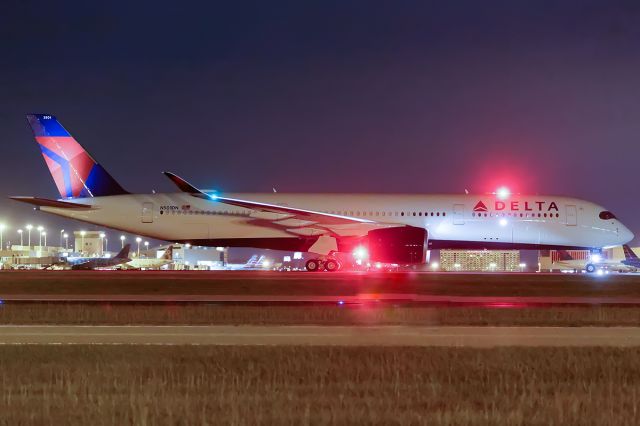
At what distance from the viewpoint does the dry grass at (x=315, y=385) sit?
8.87 meters

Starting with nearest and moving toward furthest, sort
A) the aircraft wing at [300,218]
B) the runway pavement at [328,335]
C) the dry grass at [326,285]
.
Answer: the runway pavement at [328,335] → the dry grass at [326,285] → the aircraft wing at [300,218]

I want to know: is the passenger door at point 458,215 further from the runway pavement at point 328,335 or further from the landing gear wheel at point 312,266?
the runway pavement at point 328,335

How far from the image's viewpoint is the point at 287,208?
40.4 metres

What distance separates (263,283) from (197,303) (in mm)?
8629

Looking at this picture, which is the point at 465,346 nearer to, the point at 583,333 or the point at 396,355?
the point at 396,355

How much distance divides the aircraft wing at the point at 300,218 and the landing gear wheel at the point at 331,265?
5.16 ft

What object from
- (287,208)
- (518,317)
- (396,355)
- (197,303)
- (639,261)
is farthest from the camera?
(639,261)

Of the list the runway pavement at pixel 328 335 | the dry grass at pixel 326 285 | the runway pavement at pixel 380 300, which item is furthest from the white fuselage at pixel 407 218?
the runway pavement at pixel 328 335

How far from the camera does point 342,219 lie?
1607 inches

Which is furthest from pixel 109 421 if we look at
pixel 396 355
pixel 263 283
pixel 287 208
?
pixel 287 208

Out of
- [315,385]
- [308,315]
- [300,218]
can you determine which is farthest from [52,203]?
[315,385]

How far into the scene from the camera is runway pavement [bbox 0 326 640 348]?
14.4 metres

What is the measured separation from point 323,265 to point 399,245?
4.65 metres

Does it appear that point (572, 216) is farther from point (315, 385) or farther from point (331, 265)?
point (315, 385)
